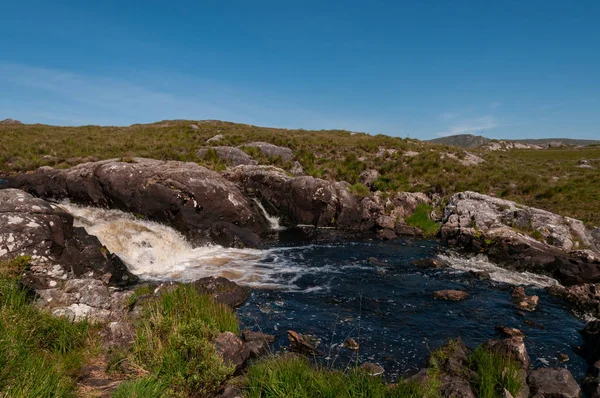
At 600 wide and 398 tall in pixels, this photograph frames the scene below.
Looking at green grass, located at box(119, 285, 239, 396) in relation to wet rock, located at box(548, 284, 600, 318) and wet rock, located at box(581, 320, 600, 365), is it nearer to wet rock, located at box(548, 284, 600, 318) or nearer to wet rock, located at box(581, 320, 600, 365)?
wet rock, located at box(581, 320, 600, 365)

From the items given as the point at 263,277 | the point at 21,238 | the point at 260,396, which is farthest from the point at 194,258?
the point at 260,396

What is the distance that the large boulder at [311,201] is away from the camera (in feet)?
96.8

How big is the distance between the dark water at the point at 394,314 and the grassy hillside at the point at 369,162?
14.5 meters

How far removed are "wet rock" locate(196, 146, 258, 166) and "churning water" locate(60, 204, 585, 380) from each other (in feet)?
60.4

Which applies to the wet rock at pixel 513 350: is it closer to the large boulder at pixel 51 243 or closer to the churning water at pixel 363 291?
the churning water at pixel 363 291

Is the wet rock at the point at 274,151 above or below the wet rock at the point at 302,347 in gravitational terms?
above

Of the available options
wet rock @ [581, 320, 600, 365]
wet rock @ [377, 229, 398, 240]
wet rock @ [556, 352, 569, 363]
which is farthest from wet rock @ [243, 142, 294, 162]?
wet rock @ [556, 352, 569, 363]

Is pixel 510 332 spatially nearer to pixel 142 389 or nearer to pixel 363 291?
pixel 363 291

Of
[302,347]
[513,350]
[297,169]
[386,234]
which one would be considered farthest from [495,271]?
[297,169]

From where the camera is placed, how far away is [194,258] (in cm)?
2031

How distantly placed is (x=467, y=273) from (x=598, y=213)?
1562 centimetres

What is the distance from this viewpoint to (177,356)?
6.80 m

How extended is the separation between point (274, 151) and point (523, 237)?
104 feet

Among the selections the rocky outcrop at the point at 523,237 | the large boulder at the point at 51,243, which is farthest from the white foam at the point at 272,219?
the large boulder at the point at 51,243
